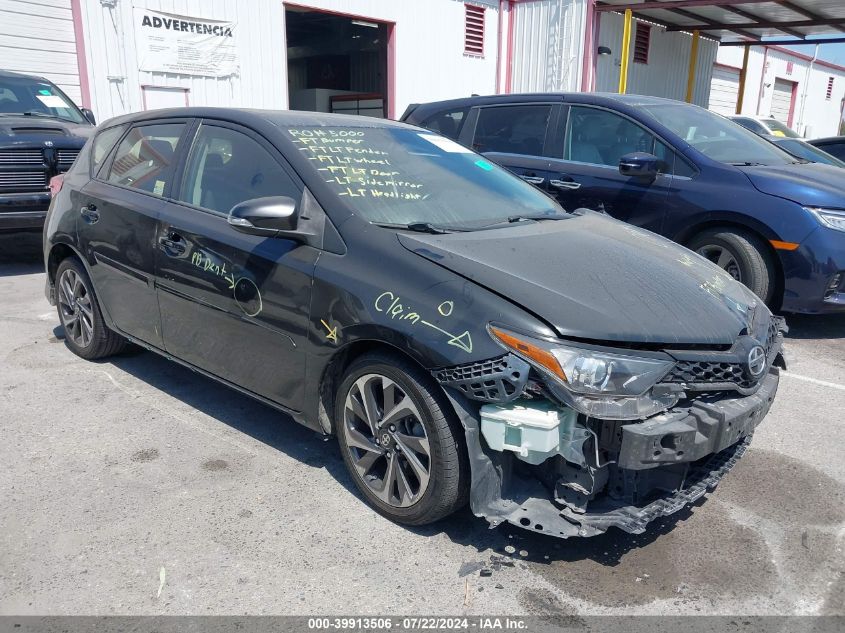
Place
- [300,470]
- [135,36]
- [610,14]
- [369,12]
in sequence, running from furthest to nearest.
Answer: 1. [610,14]
2. [369,12]
3. [135,36]
4. [300,470]

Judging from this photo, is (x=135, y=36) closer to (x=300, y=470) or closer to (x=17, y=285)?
(x=17, y=285)

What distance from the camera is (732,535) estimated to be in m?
2.96

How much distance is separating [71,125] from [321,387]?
6.96 meters

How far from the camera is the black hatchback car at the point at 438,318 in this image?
8.20ft

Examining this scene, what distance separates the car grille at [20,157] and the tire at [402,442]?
6167 mm

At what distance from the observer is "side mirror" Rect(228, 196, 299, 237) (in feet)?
9.96

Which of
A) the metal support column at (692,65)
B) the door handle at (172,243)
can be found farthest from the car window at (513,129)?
the metal support column at (692,65)

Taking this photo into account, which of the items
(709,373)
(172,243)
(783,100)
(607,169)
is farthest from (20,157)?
(783,100)

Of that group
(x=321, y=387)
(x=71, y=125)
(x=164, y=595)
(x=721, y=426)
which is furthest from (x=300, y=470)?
(x=71, y=125)

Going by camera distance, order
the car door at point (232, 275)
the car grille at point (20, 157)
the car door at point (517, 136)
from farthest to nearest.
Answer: the car grille at point (20, 157) < the car door at point (517, 136) < the car door at point (232, 275)

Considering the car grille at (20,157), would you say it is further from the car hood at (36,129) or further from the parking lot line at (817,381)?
the parking lot line at (817,381)

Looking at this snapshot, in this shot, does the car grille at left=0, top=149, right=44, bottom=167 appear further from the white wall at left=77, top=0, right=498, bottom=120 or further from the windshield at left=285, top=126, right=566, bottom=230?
the windshield at left=285, top=126, right=566, bottom=230

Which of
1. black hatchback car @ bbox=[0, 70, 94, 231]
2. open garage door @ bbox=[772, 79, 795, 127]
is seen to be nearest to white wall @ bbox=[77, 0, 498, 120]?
black hatchback car @ bbox=[0, 70, 94, 231]

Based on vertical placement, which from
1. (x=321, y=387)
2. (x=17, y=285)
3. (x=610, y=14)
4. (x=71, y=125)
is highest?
(x=610, y=14)
